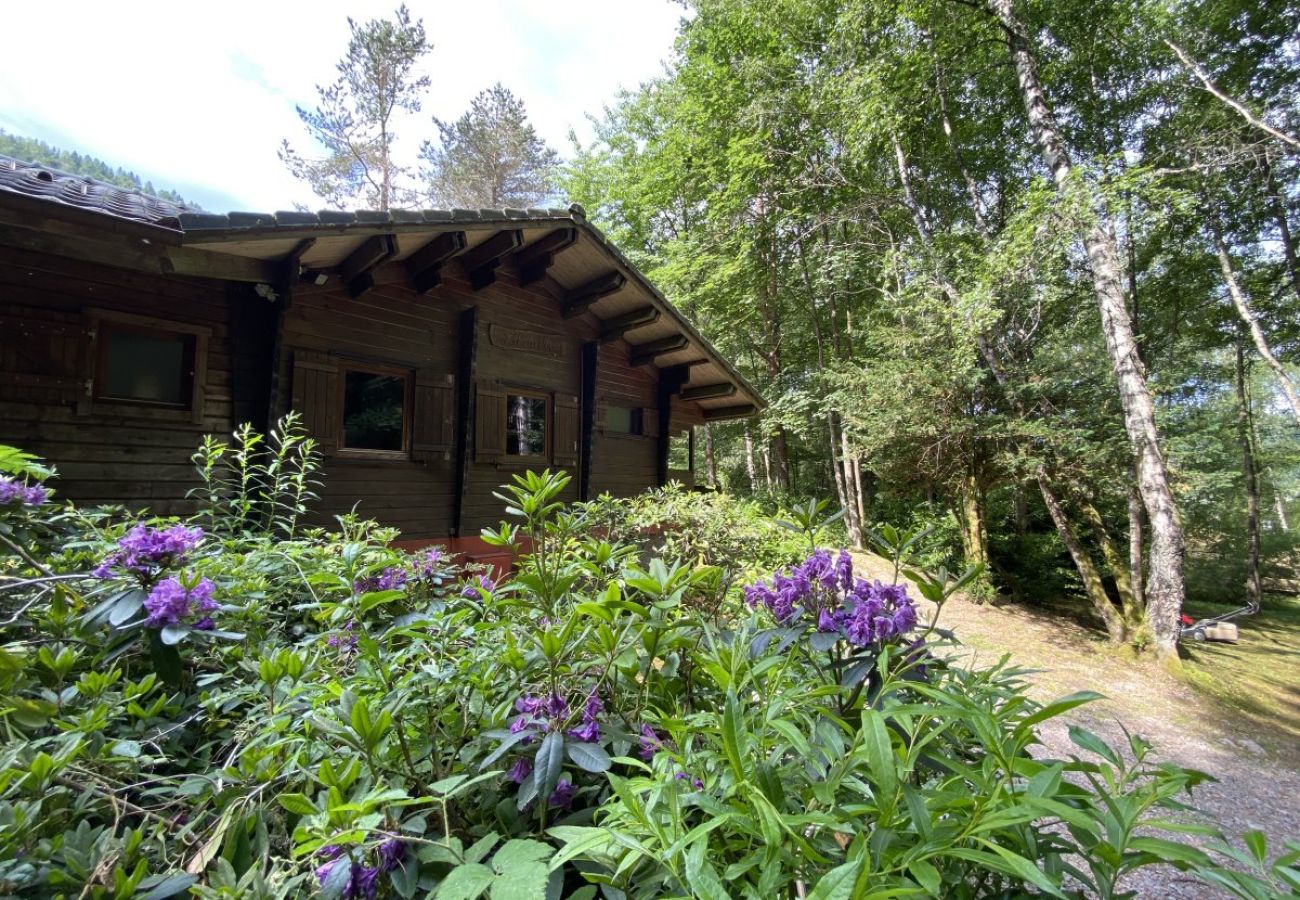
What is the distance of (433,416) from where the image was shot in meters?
6.39

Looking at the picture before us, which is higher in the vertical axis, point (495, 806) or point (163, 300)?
point (163, 300)

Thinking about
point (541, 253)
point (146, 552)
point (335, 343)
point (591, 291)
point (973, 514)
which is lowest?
point (973, 514)

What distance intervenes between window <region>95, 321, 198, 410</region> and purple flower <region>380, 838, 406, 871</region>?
5.54 metres

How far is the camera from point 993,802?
65cm

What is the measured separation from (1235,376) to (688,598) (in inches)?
760

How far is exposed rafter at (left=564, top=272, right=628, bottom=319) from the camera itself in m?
7.18

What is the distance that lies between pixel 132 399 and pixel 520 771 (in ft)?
18.5

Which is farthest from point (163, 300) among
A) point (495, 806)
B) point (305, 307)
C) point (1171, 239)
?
point (1171, 239)

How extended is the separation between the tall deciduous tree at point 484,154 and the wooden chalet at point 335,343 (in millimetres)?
14964

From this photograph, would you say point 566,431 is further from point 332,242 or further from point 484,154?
point 484,154

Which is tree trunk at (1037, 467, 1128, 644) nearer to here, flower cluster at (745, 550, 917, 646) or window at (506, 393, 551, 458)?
window at (506, 393, 551, 458)

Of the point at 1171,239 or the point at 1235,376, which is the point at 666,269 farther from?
the point at 1235,376

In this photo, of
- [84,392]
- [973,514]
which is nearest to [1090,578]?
[973,514]

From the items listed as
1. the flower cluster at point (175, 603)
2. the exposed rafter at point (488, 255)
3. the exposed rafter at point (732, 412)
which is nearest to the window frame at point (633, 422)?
the exposed rafter at point (732, 412)
